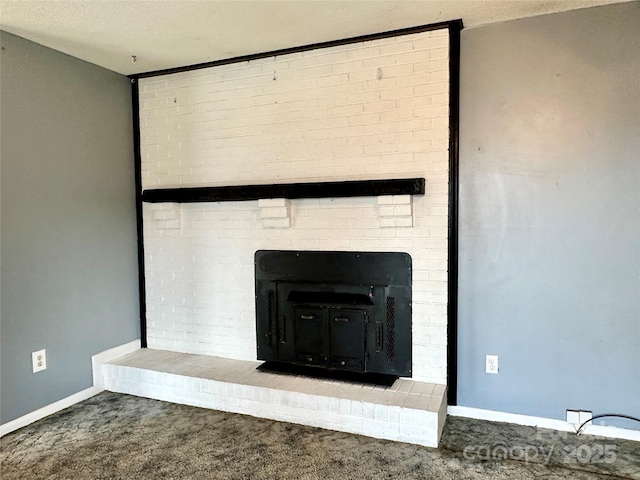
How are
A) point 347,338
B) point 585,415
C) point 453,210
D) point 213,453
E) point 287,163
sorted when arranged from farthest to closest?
point 287,163 < point 347,338 < point 453,210 < point 585,415 < point 213,453

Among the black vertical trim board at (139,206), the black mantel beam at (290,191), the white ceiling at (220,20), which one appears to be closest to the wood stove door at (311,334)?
the black mantel beam at (290,191)

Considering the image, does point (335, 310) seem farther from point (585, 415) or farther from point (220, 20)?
point (220, 20)

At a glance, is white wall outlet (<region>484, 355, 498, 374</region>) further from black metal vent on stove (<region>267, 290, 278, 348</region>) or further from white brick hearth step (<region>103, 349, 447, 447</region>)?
black metal vent on stove (<region>267, 290, 278, 348</region>)

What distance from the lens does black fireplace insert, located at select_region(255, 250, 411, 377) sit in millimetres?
2551

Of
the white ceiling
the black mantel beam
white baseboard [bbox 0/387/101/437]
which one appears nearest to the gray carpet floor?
white baseboard [bbox 0/387/101/437]

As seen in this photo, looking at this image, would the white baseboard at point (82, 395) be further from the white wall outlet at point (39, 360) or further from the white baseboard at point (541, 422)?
the white baseboard at point (541, 422)

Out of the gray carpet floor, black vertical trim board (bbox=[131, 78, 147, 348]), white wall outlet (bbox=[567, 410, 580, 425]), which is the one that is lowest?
the gray carpet floor

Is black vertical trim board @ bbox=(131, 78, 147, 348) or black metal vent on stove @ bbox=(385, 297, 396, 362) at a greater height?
black vertical trim board @ bbox=(131, 78, 147, 348)

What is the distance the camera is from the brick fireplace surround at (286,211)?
2412mm

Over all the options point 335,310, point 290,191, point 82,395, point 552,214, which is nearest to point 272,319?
point 335,310

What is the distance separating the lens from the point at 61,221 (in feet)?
8.71

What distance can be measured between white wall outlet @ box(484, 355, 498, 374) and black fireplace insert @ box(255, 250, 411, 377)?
446 millimetres

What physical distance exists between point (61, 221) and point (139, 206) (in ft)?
2.08

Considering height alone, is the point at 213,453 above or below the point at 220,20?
below
